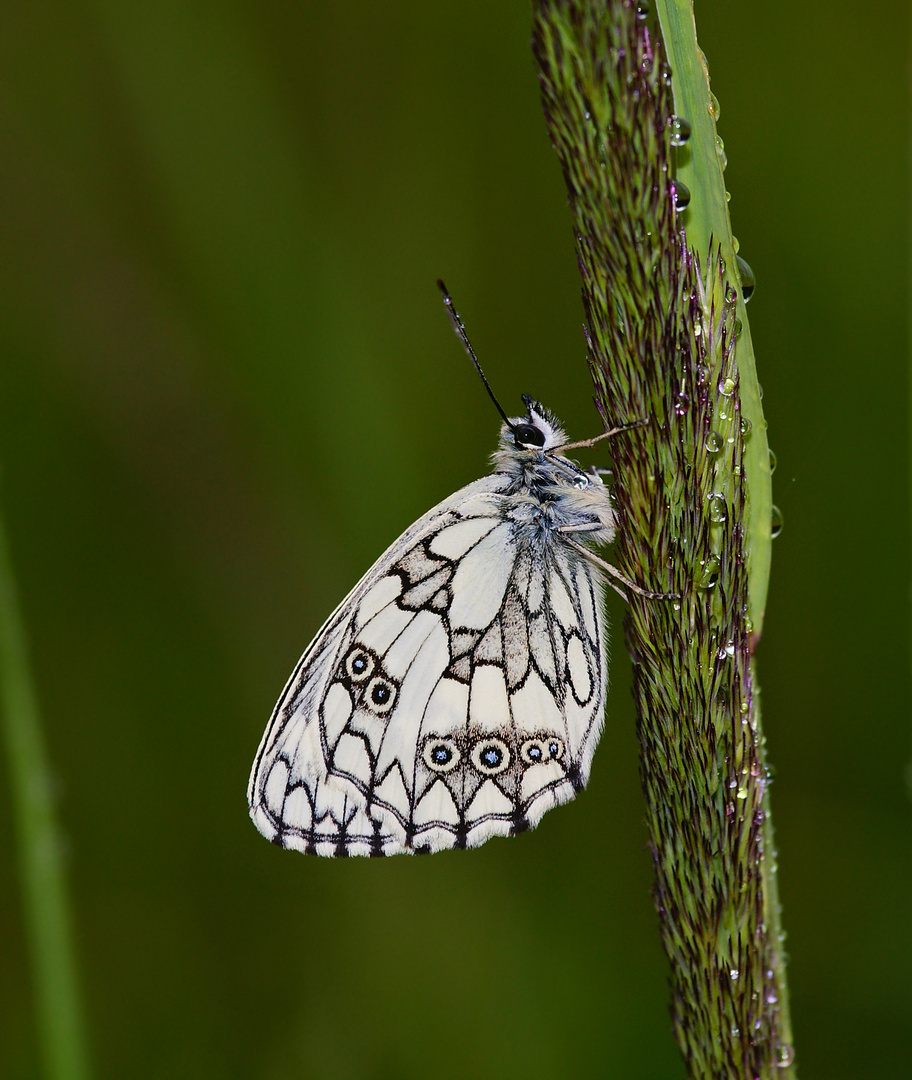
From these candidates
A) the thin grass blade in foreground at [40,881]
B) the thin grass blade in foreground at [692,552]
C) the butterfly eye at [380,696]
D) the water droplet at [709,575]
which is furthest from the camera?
the butterfly eye at [380,696]

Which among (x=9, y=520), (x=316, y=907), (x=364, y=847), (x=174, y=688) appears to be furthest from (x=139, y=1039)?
(x=9, y=520)

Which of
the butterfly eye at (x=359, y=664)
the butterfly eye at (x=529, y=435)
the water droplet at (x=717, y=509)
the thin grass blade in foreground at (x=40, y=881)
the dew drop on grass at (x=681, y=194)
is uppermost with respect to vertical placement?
the dew drop on grass at (x=681, y=194)

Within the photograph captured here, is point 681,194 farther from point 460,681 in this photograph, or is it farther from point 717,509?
point 460,681

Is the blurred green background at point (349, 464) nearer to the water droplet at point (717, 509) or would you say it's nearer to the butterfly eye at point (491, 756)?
the butterfly eye at point (491, 756)

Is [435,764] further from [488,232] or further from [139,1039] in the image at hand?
[488,232]

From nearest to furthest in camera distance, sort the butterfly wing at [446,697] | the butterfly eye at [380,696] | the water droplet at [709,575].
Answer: the water droplet at [709,575] → the butterfly wing at [446,697] → the butterfly eye at [380,696]

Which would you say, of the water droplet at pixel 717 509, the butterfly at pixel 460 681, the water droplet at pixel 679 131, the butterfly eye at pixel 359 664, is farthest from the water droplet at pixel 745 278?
the butterfly eye at pixel 359 664
